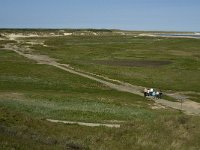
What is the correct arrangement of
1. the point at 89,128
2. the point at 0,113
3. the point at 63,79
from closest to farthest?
the point at 0,113 → the point at 89,128 → the point at 63,79

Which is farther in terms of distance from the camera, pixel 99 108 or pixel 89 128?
pixel 99 108

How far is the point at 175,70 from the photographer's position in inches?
3046

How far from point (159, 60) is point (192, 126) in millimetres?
71773

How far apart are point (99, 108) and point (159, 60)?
2324 inches

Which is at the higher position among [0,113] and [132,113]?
[0,113]

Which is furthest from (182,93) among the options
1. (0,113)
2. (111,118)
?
(0,113)

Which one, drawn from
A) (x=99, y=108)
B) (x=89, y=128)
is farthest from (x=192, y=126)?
(x=99, y=108)

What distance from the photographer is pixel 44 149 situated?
49.3 ft

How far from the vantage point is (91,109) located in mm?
37531

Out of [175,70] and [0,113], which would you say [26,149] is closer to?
[0,113]

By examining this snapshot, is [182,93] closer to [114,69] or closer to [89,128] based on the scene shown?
[114,69]

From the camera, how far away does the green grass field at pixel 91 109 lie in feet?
68.0

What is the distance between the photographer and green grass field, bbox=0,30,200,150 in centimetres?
2073

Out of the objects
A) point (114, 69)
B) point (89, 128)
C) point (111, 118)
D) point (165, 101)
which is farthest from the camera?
point (114, 69)
